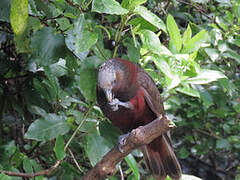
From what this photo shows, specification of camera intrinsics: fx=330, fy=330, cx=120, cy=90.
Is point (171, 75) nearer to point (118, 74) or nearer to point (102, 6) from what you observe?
point (118, 74)

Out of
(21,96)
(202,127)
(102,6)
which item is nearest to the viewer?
(102,6)

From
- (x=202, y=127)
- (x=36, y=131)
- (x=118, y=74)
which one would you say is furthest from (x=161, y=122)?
(x=202, y=127)

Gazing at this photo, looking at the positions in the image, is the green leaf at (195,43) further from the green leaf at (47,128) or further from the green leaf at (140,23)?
the green leaf at (47,128)

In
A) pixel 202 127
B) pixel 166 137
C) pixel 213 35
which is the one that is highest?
pixel 213 35

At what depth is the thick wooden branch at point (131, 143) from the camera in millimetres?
1642

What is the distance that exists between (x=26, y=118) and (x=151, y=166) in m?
1.01

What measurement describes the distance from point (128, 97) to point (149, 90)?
7.2 inches

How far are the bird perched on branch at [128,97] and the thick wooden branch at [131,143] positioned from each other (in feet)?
0.99

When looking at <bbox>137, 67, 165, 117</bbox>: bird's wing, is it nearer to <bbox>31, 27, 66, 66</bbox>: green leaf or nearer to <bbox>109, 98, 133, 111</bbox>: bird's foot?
<bbox>109, 98, 133, 111</bbox>: bird's foot

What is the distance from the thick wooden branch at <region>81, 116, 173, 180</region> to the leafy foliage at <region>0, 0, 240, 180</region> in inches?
5.2

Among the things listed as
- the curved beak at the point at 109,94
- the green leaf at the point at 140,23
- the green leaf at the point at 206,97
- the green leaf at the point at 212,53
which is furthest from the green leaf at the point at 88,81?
the green leaf at the point at 206,97

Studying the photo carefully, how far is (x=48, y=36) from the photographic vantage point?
5.67ft

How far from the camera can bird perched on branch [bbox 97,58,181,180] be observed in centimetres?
189

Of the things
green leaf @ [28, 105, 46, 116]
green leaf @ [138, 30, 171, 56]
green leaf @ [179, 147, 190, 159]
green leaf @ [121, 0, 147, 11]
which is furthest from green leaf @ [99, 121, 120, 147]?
green leaf @ [179, 147, 190, 159]
